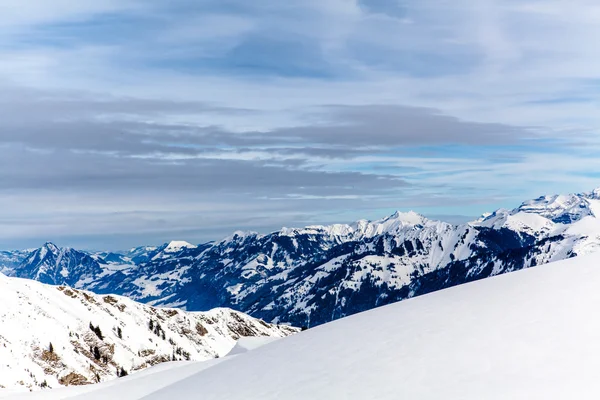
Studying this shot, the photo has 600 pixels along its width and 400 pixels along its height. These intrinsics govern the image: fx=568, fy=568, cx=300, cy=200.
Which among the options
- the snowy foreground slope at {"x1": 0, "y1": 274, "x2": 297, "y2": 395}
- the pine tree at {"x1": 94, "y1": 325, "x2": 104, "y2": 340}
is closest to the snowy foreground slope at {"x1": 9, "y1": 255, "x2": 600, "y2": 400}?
the snowy foreground slope at {"x1": 0, "y1": 274, "x2": 297, "y2": 395}

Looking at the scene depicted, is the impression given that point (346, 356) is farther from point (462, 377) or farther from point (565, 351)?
point (565, 351)

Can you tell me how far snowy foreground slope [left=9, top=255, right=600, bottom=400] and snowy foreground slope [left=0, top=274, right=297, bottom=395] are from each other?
2622 inches

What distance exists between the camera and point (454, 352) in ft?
60.3

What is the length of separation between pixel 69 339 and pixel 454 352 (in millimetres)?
111553

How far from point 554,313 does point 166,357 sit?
149 m

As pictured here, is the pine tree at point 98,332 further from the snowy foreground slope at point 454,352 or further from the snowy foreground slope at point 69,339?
the snowy foreground slope at point 454,352

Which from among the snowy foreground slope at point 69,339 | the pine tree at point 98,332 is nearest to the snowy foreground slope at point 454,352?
the snowy foreground slope at point 69,339

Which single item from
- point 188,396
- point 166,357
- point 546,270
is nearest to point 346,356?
point 188,396

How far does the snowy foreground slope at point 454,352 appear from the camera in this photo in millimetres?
15633

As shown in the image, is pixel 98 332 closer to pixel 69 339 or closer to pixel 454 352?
pixel 69 339

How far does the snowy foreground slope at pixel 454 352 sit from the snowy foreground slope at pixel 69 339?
6660 centimetres

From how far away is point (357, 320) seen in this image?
89.9 ft

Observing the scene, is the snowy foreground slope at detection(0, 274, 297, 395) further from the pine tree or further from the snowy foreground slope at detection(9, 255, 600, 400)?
the snowy foreground slope at detection(9, 255, 600, 400)

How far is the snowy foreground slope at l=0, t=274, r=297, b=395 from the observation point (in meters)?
91.2
